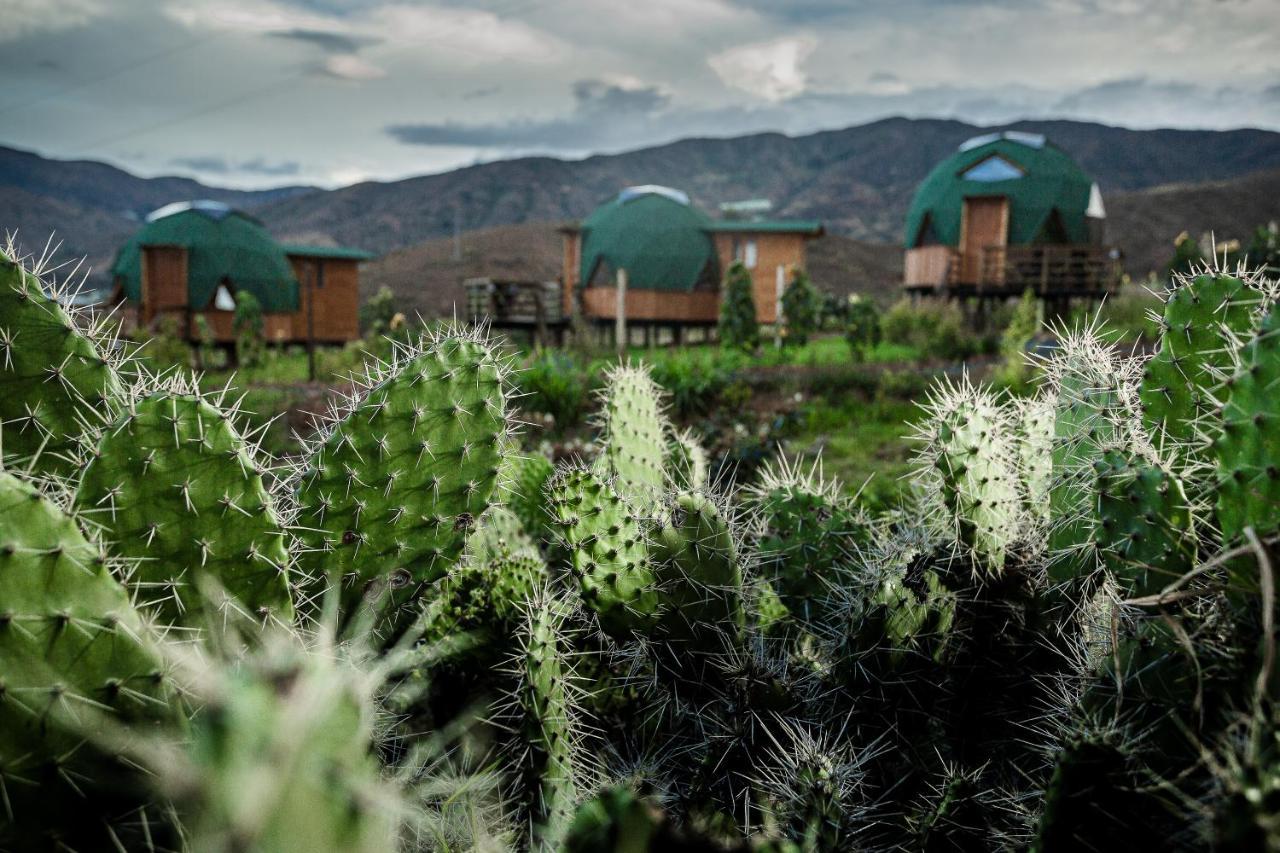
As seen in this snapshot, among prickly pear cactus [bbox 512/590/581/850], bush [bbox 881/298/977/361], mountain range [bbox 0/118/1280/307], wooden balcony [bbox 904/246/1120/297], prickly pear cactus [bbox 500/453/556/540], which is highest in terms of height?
mountain range [bbox 0/118/1280/307]

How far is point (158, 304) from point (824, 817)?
2730 cm

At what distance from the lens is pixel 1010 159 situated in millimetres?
24781

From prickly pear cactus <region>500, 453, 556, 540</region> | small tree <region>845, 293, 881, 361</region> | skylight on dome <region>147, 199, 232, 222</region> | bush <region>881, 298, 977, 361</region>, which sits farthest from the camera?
skylight on dome <region>147, 199, 232, 222</region>

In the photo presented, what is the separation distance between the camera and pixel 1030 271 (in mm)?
22562

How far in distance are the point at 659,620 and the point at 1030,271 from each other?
24140 millimetres

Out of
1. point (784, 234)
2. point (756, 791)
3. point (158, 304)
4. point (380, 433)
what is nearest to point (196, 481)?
point (380, 433)

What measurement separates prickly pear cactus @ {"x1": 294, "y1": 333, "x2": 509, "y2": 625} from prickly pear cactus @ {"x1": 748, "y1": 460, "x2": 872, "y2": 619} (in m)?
0.74

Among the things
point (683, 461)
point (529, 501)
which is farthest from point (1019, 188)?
point (529, 501)

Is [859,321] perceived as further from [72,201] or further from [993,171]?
[72,201]

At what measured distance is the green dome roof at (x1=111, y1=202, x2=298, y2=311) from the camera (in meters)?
24.5

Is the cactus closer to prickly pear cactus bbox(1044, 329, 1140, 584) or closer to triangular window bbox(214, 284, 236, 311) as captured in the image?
prickly pear cactus bbox(1044, 329, 1140, 584)

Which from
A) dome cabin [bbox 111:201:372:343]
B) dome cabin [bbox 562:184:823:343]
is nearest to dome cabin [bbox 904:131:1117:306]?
dome cabin [bbox 562:184:823:343]

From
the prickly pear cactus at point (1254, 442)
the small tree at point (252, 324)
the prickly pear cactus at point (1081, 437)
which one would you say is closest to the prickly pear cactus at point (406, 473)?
the prickly pear cactus at point (1081, 437)

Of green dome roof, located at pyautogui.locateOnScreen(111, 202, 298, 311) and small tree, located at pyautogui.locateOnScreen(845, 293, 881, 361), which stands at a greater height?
green dome roof, located at pyautogui.locateOnScreen(111, 202, 298, 311)
